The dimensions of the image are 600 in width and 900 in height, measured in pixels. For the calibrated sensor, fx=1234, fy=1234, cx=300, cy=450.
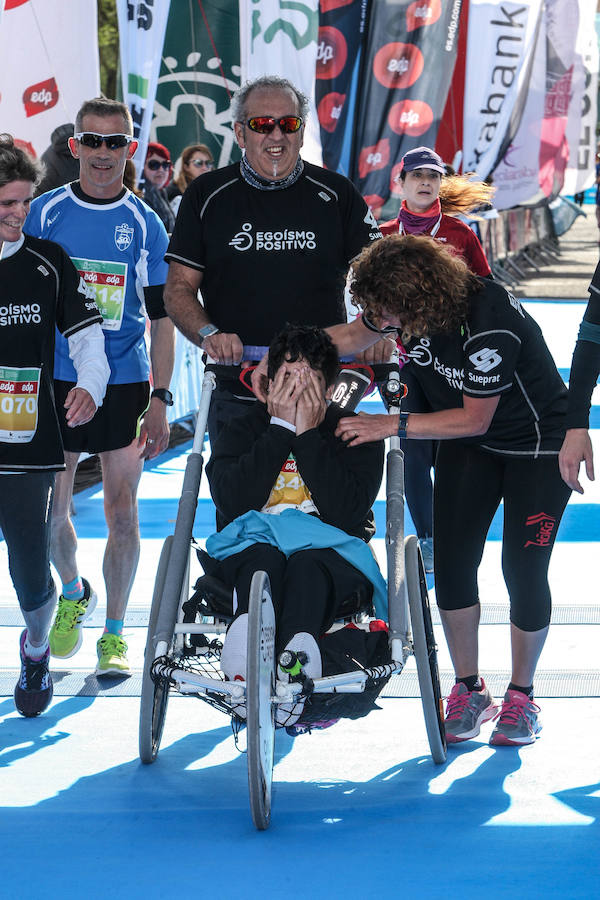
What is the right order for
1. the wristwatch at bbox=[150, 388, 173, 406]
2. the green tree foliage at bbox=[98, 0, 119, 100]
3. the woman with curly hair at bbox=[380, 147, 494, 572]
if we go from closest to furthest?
1. the wristwatch at bbox=[150, 388, 173, 406]
2. the woman with curly hair at bbox=[380, 147, 494, 572]
3. the green tree foliage at bbox=[98, 0, 119, 100]

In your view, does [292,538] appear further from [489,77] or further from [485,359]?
[489,77]

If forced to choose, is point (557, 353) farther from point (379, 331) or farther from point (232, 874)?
point (232, 874)

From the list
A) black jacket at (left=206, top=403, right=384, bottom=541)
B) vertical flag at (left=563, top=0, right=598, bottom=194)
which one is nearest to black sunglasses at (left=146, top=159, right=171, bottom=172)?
black jacket at (left=206, top=403, right=384, bottom=541)

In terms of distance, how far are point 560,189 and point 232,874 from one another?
64.7 feet

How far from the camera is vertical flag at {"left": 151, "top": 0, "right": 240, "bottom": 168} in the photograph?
11555mm

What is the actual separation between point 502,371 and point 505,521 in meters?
0.56

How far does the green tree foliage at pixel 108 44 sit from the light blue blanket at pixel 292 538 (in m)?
16.8

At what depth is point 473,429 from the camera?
377cm

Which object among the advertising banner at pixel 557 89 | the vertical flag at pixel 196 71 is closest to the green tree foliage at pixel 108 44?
the advertising banner at pixel 557 89

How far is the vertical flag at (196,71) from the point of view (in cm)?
1155

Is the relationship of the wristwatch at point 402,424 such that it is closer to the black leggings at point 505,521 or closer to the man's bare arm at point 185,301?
the black leggings at point 505,521

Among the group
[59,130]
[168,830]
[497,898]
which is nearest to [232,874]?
[168,830]

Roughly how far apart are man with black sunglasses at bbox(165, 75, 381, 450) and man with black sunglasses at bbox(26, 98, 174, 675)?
386mm

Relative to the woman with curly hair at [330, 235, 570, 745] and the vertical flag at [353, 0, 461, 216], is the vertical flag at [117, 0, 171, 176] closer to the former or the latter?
the woman with curly hair at [330, 235, 570, 745]
